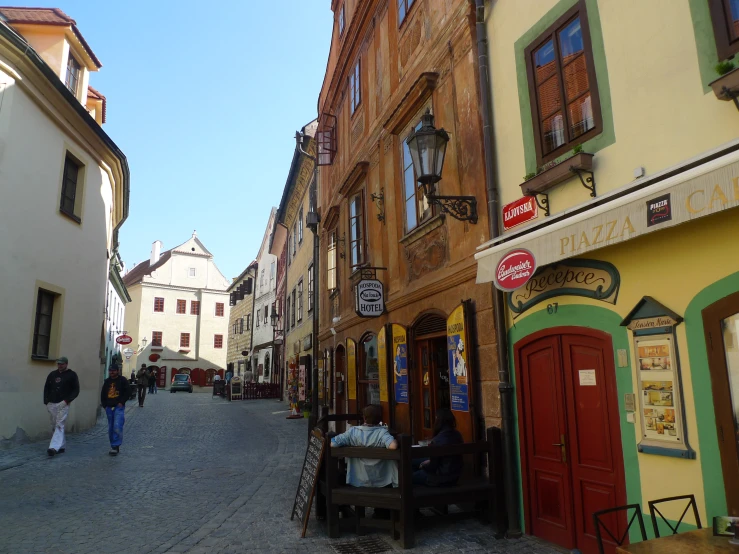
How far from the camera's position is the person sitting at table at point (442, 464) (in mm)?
6152

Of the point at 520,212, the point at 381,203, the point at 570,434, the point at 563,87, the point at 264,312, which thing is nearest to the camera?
the point at 570,434

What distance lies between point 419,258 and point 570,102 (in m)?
3.86

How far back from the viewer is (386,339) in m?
10.2

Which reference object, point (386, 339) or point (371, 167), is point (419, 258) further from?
point (371, 167)

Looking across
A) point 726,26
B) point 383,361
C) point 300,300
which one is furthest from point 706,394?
point 300,300

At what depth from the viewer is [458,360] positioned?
24.6 ft

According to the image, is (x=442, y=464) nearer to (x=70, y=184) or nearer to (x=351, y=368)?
(x=351, y=368)

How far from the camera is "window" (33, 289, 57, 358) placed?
42.1 ft

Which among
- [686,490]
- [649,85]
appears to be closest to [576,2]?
[649,85]

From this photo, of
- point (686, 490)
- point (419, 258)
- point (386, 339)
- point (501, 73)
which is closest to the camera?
point (686, 490)

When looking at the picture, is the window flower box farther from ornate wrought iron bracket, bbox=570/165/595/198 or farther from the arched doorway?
the arched doorway

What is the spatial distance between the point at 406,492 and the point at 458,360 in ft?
→ 7.20

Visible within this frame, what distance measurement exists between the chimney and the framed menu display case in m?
58.8

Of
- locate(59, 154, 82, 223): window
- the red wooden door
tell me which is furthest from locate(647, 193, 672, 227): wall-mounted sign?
locate(59, 154, 82, 223): window
